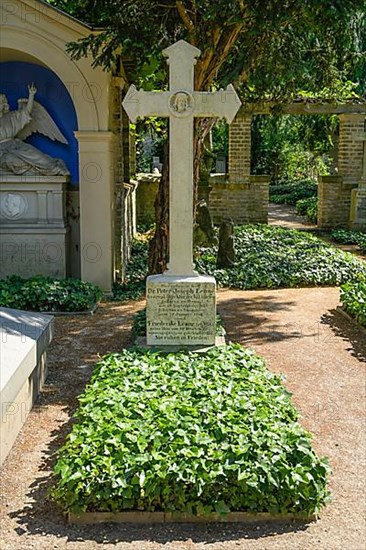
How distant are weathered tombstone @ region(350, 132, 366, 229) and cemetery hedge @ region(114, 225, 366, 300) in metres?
5.04

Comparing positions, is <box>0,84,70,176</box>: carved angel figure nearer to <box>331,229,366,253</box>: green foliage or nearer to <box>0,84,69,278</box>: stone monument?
<box>0,84,69,278</box>: stone monument

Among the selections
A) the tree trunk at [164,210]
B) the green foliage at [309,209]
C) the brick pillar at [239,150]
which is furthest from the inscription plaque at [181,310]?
the green foliage at [309,209]

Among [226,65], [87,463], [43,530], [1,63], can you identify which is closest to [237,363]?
[87,463]

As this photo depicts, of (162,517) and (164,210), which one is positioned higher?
(164,210)

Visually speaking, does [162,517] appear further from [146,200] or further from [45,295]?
[146,200]

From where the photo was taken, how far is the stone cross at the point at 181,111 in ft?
20.8

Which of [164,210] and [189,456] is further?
[164,210]

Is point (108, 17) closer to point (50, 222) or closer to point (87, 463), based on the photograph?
point (50, 222)

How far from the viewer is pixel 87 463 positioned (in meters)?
3.99

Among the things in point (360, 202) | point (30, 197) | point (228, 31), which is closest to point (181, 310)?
point (228, 31)

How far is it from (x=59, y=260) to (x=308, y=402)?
5.87m

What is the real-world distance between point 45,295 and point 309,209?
16.1m

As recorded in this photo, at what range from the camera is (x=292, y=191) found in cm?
3102

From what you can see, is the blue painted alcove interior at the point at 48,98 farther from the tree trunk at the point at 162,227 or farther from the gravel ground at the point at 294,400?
the gravel ground at the point at 294,400
